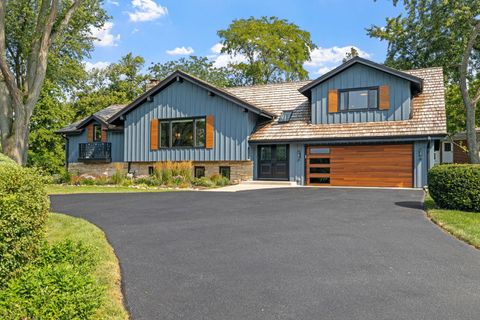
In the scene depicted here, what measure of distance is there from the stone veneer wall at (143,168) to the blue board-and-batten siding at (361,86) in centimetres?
441

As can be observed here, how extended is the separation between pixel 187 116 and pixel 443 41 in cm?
1859

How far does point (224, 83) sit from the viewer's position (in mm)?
43219

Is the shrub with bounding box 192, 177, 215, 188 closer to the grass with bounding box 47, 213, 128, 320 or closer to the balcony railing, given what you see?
the balcony railing

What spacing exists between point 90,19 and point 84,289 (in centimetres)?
2469

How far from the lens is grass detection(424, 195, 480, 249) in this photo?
598cm

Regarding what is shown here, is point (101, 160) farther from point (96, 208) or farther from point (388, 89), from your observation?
point (388, 89)

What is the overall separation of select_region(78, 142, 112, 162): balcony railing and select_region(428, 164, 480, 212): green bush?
18.9 metres

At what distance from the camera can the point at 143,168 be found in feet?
68.4

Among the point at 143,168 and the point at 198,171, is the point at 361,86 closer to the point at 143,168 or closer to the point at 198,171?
the point at 198,171

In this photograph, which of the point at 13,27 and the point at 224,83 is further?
the point at 224,83

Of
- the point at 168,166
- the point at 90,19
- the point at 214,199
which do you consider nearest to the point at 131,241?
the point at 214,199

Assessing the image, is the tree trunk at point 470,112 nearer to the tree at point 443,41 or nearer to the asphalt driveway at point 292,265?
the tree at point 443,41

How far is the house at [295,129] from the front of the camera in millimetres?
15961

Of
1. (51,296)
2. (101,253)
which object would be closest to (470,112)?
(101,253)
